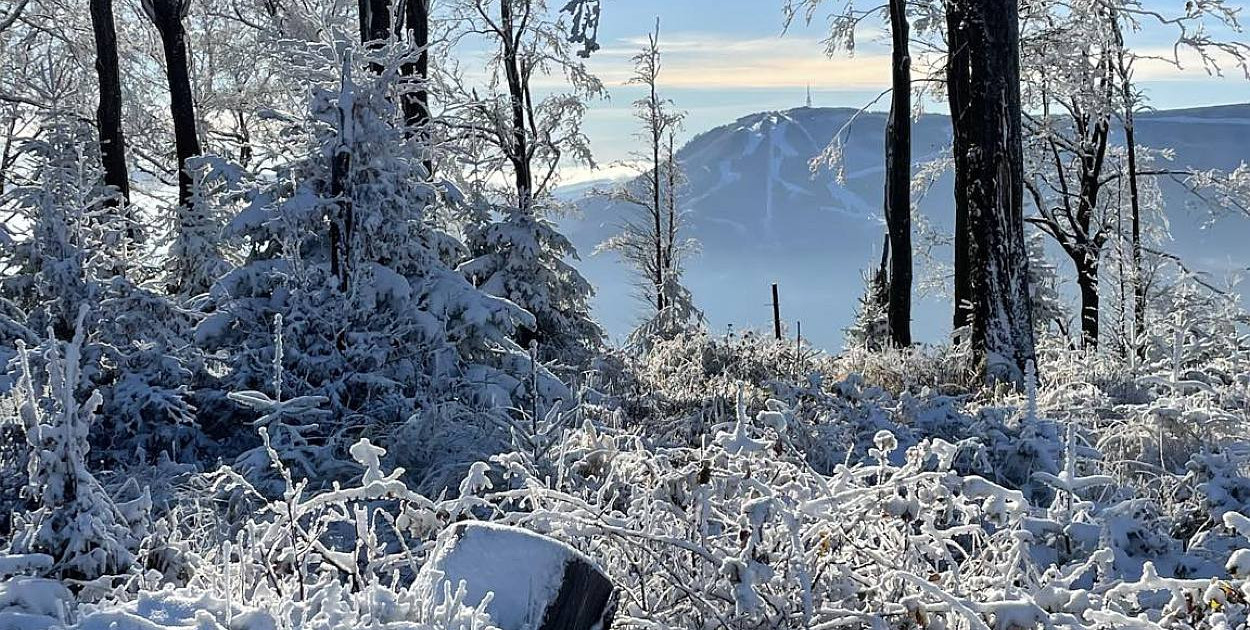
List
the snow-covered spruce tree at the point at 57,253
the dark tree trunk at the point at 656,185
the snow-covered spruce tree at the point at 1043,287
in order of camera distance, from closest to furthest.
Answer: the snow-covered spruce tree at the point at 57,253 < the snow-covered spruce tree at the point at 1043,287 < the dark tree trunk at the point at 656,185

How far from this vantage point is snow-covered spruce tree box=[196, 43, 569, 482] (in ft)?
22.1

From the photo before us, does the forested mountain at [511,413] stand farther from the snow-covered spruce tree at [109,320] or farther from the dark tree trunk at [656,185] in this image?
the dark tree trunk at [656,185]

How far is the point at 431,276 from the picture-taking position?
24.5 feet

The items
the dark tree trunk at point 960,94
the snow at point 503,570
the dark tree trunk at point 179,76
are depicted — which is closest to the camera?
the snow at point 503,570

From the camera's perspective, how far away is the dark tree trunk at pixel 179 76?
43.0 ft

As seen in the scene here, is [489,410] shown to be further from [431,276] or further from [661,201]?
[661,201]

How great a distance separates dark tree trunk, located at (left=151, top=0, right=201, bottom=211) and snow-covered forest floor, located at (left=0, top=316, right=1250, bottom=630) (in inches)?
Answer: 342

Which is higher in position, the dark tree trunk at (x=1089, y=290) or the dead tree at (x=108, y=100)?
the dead tree at (x=108, y=100)

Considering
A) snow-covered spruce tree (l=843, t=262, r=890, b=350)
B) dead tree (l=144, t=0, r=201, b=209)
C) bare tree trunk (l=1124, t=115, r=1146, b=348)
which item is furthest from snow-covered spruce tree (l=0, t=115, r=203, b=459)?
bare tree trunk (l=1124, t=115, r=1146, b=348)

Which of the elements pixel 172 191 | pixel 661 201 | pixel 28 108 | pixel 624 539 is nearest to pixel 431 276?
pixel 624 539

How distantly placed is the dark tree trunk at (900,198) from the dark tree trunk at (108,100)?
10568 millimetres

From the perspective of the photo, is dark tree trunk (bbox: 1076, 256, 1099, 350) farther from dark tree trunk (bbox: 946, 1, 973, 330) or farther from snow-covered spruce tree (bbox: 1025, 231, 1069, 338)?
dark tree trunk (bbox: 946, 1, 973, 330)

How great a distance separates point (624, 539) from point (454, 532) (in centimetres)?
55

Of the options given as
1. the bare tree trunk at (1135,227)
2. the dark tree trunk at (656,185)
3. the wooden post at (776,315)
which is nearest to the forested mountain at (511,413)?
the bare tree trunk at (1135,227)
